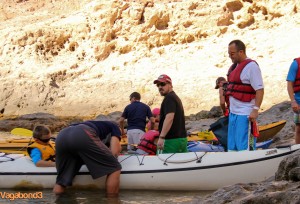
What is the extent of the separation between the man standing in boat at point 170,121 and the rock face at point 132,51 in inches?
481

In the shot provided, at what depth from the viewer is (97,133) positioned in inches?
221

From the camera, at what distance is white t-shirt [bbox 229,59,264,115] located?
215 inches

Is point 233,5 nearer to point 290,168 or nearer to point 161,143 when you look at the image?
point 161,143

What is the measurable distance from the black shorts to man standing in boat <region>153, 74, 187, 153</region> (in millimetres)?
587

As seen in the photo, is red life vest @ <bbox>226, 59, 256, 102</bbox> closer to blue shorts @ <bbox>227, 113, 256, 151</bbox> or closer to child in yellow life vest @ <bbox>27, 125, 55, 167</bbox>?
blue shorts @ <bbox>227, 113, 256, 151</bbox>

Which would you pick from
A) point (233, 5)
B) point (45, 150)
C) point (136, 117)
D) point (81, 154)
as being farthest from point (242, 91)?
point (233, 5)

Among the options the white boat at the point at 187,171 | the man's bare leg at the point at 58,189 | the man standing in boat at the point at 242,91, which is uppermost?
the man standing in boat at the point at 242,91

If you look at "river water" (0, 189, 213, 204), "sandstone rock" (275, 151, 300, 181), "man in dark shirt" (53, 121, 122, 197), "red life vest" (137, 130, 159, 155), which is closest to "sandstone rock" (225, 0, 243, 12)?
"red life vest" (137, 130, 159, 155)

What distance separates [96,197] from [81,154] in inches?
19.2

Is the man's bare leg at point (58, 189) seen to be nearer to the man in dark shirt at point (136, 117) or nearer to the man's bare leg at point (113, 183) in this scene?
the man's bare leg at point (113, 183)

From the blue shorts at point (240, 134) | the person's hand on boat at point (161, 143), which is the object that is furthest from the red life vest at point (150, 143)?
the blue shorts at point (240, 134)

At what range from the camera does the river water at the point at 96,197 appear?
554 cm

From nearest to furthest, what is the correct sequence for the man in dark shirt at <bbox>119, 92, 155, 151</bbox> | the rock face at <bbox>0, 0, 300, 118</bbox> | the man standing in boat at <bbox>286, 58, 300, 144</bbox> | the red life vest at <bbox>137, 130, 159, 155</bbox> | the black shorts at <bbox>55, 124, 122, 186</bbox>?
the black shorts at <bbox>55, 124, 122, 186</bbox>
the man standing in boat at <bbox>286, 58, 300, 144</bbox>
the red life vest at <bbox>137, 130, 159, 155</bbox>
the man in dark shirt at <bbox>119, 92, 155, 151</bbox>
the rock face at <bbox>0, 0, 300, 118</bbox>

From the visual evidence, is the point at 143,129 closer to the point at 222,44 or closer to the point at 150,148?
the point at 150,148
